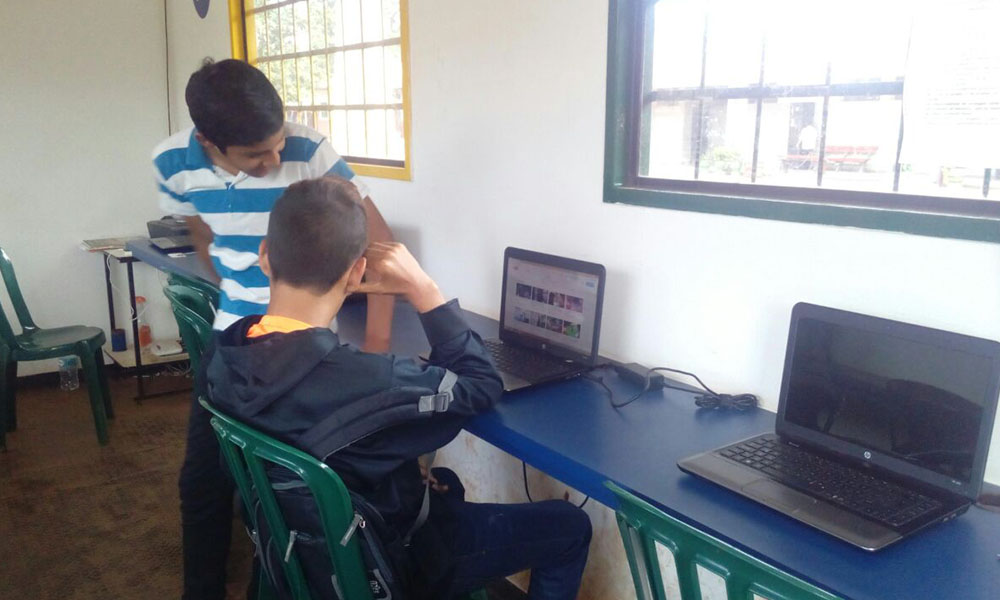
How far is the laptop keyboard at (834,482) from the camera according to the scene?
3.64 feet

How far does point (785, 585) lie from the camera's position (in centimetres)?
74

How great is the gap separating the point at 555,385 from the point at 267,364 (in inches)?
26.3

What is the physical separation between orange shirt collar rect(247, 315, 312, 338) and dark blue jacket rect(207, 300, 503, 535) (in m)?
0.02

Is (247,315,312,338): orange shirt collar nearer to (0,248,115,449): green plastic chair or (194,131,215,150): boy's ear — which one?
(194,131,215,150): boy's ear

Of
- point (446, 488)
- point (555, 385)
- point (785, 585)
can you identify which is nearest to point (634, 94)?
point (555, 385)

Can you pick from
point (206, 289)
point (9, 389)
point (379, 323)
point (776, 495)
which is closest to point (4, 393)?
point (9, 389)

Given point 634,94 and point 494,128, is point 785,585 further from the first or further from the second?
point 494,128

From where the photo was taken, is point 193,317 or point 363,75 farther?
point 363,75

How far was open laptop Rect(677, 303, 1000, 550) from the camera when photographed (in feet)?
3.64

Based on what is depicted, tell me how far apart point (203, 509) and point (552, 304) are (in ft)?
3.27

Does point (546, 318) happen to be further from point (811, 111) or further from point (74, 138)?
point (74, 138)

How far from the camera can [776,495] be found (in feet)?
3.85

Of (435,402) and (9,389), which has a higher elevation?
(435,402)

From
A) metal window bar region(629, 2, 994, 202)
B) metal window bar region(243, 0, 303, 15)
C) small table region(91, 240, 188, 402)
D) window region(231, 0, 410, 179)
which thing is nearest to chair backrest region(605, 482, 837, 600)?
metal window bar region(629, 2, 994, 202)
